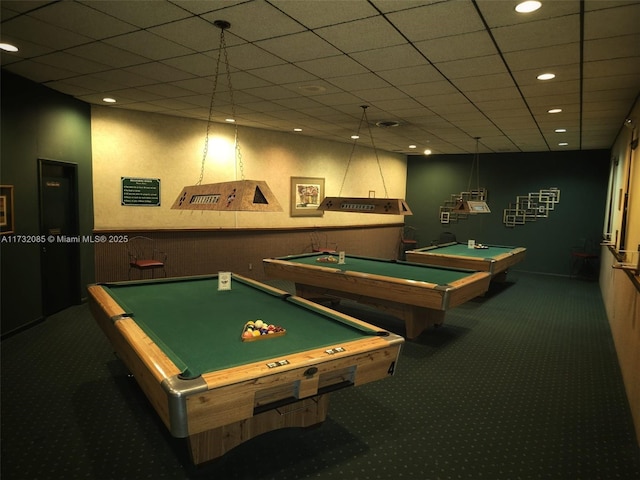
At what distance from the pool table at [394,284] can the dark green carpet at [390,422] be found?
423 mm

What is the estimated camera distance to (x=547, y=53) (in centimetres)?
302

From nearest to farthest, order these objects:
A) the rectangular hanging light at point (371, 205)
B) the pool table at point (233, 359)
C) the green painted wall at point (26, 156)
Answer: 1. the pool table at point (233, 359)
2. the green painted wall at point (26, 156)
3. the rectangular hanging light at point (371, 205)

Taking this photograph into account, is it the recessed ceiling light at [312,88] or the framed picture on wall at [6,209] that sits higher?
the recessed ceiling light at [312,88]

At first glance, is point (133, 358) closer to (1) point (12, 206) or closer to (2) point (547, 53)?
(1) point (12, 206)

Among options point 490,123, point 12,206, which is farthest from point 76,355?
point 490,123

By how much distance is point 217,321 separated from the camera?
8.56ft

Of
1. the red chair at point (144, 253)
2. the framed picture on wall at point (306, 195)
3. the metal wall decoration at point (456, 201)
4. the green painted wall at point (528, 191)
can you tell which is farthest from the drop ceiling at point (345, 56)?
the metal wall decoration at point (456, 201)

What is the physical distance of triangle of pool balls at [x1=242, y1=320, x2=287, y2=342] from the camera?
2260mm

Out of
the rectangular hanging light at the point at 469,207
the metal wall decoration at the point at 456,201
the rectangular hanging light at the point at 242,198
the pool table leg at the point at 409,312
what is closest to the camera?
the rectangular hanging light at the point at 242,198

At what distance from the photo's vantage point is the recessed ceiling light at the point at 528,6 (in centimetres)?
226

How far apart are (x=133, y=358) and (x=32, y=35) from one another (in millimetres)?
2560

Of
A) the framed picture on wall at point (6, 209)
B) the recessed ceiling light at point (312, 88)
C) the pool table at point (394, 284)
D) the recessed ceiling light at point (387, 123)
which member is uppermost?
the recessed ceiling light at point (387, 123)

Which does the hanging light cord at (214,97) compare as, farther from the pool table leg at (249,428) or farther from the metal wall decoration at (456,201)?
the metal wall decoration at (456,201)

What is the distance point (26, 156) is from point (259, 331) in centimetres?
363
